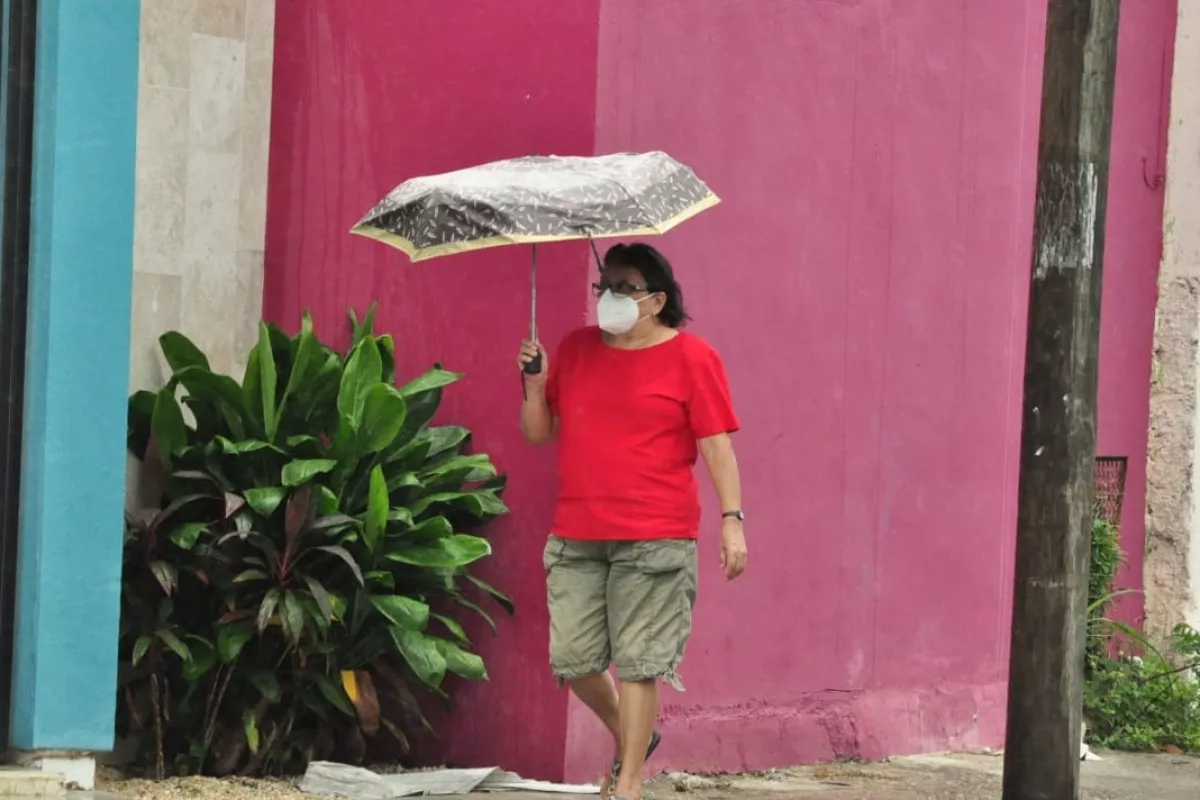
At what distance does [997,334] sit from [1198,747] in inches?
93.5

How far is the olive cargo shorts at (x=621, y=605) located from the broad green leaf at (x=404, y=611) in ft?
1.93

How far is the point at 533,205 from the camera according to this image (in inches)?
260

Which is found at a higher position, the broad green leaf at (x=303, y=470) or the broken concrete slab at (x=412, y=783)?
the broad green leaf at (x=303, y=470)

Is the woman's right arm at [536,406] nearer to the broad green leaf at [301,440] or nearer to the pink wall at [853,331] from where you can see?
the broad green leaf at [301,440]

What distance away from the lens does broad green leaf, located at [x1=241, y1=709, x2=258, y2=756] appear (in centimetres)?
745

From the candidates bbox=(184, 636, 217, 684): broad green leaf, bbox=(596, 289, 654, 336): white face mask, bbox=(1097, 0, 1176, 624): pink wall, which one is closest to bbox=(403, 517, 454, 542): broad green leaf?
bbox=(184, 636, 217, 684): broad green leaf

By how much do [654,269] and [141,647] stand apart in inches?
84.6

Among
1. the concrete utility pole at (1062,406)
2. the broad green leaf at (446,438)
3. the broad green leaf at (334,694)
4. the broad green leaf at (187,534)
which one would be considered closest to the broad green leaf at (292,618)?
the broad green leaf at (334,694)

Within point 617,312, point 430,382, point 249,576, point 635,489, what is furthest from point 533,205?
point 249,576

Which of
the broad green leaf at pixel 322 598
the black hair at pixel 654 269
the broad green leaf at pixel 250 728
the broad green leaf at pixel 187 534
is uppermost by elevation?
the black hair at pixel 654 269

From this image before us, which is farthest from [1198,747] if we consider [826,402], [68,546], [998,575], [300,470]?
[68,546]

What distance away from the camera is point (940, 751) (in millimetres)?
9625

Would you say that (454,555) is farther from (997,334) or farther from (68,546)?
(997,334)

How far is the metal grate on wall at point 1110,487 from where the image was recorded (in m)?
11.4
